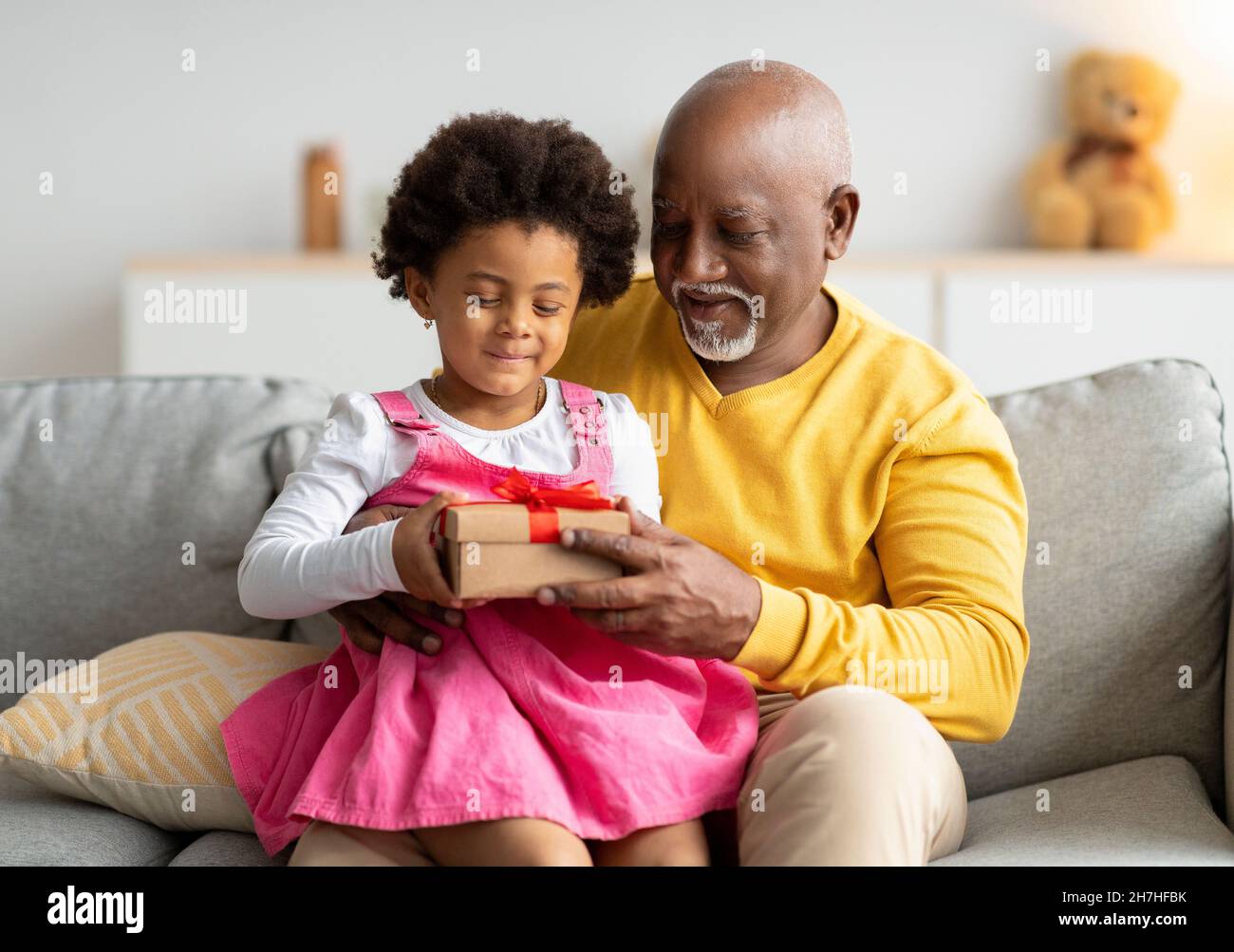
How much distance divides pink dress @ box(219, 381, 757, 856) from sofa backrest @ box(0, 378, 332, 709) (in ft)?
1.50

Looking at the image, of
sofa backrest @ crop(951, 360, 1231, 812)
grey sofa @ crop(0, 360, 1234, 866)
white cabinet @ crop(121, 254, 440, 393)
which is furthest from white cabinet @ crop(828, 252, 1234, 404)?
sofa backrest @ crop(951, 360, 1231, 812)

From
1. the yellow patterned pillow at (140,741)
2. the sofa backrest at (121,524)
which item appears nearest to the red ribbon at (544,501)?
the yellow patterned pillow at (140,741)

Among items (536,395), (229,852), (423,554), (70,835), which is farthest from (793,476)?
(70,835)

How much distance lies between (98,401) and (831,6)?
2780mm

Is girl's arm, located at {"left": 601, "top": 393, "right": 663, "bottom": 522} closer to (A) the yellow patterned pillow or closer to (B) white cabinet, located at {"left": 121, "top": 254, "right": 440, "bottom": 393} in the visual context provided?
(A) the yellow patterned pillow

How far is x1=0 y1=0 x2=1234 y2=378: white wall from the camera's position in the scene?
4039mm

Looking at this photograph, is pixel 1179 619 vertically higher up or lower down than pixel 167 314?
lower down

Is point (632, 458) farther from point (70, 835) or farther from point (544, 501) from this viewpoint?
point (70, 835)

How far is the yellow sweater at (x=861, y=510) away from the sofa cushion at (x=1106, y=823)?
0.43 feet

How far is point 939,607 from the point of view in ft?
4.95

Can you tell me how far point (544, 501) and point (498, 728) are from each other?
0.77 feet
